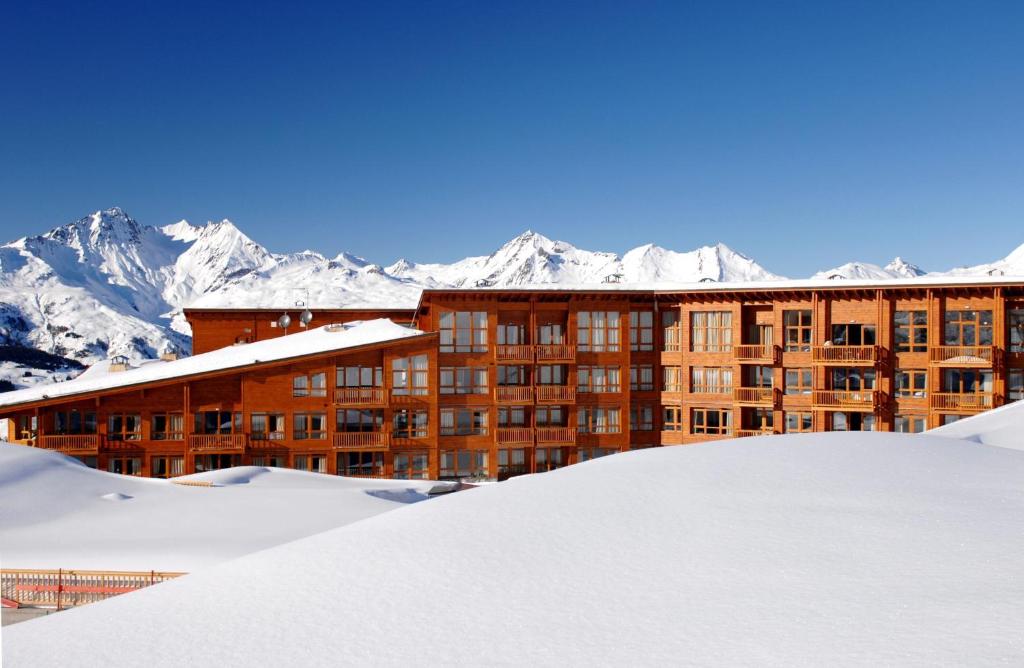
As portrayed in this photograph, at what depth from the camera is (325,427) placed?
34.8m

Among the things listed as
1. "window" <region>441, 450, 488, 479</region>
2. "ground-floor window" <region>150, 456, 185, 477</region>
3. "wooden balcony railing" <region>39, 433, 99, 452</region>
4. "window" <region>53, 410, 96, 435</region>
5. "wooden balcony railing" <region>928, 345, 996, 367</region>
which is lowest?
"window" <region>441, 450, 488, 479</region>

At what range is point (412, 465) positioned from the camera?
118 feet

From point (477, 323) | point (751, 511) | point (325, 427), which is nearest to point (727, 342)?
point (477, 323)

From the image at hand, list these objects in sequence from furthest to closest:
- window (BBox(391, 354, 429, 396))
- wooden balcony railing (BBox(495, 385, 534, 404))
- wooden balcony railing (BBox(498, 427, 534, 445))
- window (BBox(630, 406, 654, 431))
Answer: window (BBox(630, 406, 654, 431)) → wooden balcony railing (BBox(495, 385, 534, 404)) → wooden balcony railing (BBox(498, 427, 534, 445)) → window (BBox(391, 354, 429, 396))

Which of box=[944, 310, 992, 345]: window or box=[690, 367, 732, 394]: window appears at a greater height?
box=[944, 310, 992, 345]: window

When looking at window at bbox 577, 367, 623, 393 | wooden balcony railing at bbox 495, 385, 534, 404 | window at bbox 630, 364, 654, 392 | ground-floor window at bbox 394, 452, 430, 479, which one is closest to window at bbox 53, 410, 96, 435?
ground-floor window at bbox 394, 452, 430, 479

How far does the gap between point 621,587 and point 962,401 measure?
37212mm

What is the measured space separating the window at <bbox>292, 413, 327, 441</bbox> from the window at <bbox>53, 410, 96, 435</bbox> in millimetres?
9471

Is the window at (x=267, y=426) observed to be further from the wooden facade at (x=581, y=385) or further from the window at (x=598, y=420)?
the window at (x=598, y=420)

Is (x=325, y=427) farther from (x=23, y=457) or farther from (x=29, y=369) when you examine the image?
(x=29, y=369)

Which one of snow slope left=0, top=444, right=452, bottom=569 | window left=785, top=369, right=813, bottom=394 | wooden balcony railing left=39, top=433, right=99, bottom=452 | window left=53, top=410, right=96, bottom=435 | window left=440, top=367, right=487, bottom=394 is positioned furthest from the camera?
window left=785, top=369, right=813, bottom=394

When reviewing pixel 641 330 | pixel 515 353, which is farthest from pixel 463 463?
pixel 641 330

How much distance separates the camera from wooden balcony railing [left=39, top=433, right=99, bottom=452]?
3119 cm

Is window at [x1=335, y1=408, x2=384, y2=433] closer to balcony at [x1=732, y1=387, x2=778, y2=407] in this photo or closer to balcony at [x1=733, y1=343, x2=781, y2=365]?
balcony at [x1=732, y1=387, x2=778, y2=407]
